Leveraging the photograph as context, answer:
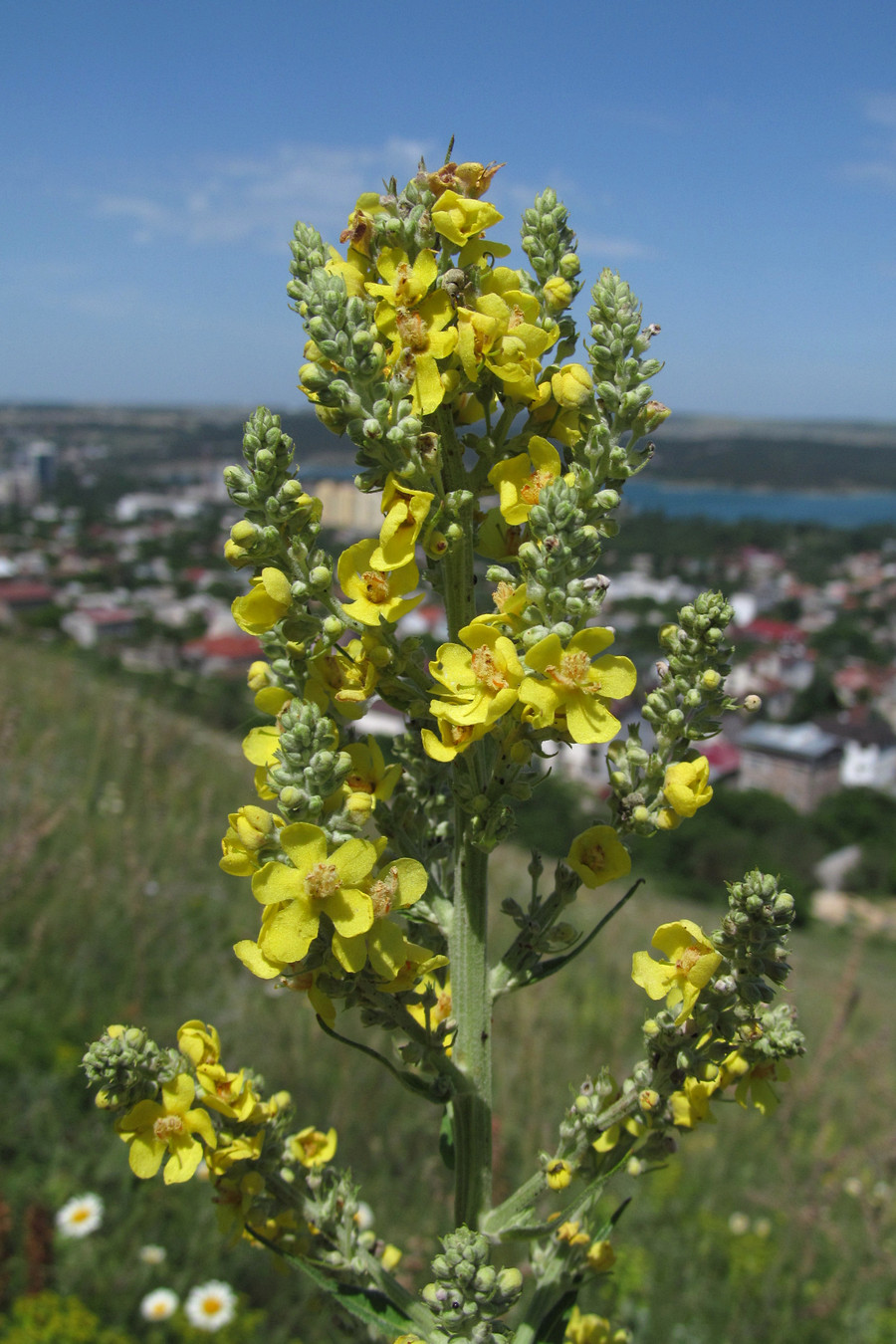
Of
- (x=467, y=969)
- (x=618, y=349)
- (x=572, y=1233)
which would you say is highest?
(x=618, y=349)

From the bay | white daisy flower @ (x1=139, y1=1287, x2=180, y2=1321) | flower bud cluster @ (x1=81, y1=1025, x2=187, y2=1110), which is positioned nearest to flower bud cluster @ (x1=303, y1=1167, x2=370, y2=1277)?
flower bud cluster @ (x1=81, y1=1025, x2=187, y2=1110)

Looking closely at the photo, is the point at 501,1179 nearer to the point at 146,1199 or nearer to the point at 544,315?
the point at 146,1199

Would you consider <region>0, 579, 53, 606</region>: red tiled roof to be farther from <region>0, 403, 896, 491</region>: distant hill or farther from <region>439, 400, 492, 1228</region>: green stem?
<region>0, 403, 896, 491</region>: distant hill

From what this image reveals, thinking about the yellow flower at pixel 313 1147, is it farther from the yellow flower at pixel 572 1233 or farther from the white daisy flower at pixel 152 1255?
the white daisy flower at pixel 152 1255

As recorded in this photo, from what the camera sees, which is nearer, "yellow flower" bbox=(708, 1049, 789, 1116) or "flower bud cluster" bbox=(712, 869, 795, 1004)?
"flower bud cluster" bbox=(712, 869, 795, 1004)

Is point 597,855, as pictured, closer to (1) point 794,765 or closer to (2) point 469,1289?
(2) point 469,1289

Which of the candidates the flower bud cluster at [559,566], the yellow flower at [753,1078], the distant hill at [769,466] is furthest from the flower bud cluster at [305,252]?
the distant hill at [769,466]

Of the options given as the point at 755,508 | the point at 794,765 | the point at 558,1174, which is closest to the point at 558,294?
the point at 558,1174

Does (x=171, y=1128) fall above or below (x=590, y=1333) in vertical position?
above
